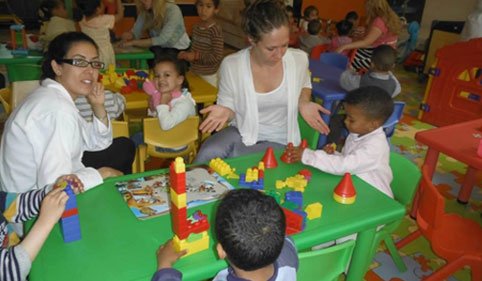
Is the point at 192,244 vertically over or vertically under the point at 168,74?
under

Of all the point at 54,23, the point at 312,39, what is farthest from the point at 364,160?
the point at 312,39

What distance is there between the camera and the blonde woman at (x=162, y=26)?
423cm

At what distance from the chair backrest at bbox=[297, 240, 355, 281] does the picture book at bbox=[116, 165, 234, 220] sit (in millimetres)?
430

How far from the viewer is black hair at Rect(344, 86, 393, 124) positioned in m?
2.04

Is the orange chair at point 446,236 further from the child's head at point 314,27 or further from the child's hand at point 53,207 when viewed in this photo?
the child's head at point 314,27

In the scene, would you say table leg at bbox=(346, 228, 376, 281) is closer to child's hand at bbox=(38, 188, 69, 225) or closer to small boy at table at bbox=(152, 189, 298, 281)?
small boy at table at bbox=(152, 189, 298, 281)

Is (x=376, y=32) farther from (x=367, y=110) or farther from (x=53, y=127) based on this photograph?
(x=53, y=127)

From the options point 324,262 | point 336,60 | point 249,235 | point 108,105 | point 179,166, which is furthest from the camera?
point 336,60

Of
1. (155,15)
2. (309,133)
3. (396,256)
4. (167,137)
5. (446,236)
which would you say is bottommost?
(396,256)

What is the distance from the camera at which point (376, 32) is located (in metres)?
4.12

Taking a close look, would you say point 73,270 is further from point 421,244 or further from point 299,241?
point 421,244

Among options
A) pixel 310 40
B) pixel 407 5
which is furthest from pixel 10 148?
pixel 407 5

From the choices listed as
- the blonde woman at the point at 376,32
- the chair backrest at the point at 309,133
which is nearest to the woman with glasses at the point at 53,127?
the chair backrest at the point at 309,133

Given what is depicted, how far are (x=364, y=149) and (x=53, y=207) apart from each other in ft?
4.36
